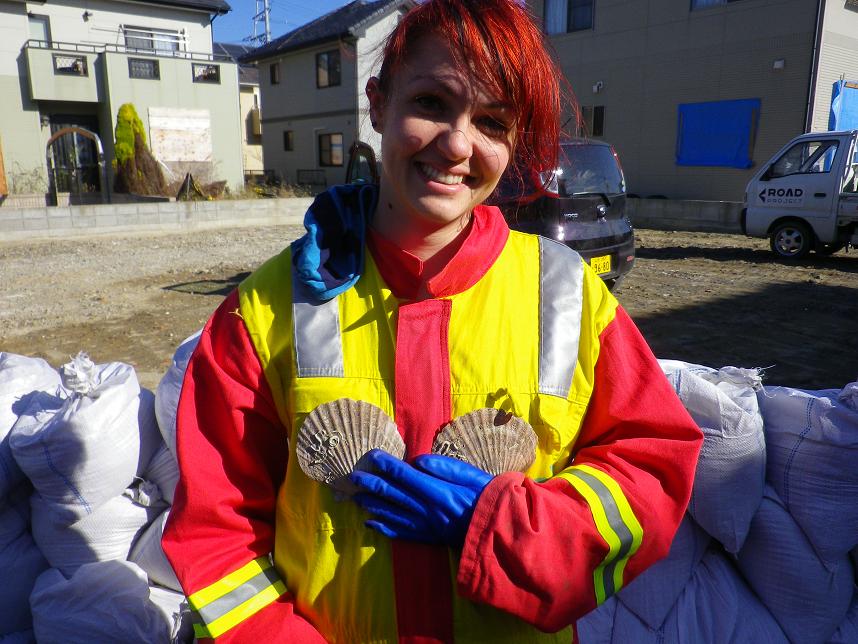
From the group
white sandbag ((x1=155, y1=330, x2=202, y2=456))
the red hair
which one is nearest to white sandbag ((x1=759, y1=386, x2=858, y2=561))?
the red hair

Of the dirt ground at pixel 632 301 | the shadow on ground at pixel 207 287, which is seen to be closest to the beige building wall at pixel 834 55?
the dirt ground at pixel 632 301

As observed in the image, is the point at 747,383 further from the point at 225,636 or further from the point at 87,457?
the point at 87,457

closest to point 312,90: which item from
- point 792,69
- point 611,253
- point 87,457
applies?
point 792,69

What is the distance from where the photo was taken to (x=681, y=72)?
17344 millimetres

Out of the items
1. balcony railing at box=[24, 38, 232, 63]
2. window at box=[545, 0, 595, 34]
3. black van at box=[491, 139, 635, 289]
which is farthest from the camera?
balcony railing at box=[24, 38, 232, 63]

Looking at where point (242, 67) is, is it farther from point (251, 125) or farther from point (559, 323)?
point (559, 323)

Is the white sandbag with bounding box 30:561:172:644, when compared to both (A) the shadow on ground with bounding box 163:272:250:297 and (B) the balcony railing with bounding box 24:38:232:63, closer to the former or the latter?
(A) the shadow on ground with bounding box 163:272:250:297

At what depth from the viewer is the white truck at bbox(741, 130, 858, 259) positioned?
9.59m

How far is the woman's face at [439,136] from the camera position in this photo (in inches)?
46.8

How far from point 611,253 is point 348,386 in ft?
19.2

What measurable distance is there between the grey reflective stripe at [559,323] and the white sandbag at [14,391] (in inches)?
80.6

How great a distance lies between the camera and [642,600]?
2186mm

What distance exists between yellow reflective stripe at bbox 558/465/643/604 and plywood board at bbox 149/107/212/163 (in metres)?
22.8

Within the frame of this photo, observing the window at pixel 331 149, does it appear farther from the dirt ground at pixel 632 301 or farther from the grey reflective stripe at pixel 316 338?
the grey reflective stripe at pixel 316 338
